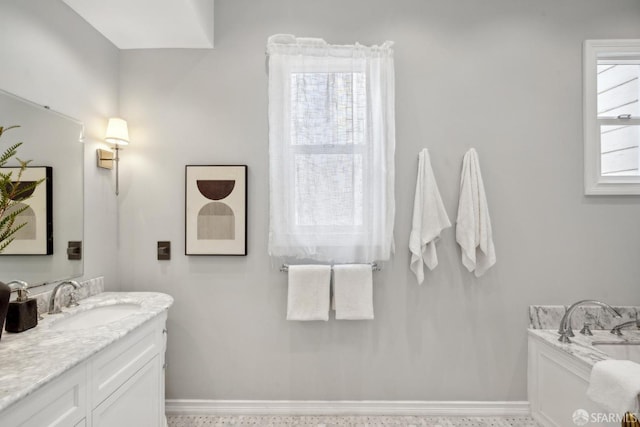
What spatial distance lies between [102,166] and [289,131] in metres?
1.16

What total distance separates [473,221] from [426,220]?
283mm

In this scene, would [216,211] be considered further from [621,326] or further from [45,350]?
[621,326]

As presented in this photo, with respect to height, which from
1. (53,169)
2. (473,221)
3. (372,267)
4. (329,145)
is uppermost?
(329,145)

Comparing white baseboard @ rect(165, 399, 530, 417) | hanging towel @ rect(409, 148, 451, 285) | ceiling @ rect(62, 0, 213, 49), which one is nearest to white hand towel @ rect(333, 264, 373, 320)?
hanging towel @ rect(409, 148, 451, 285)

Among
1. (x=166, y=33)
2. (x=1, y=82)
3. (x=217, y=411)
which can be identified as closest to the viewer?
(x=1, y=82)

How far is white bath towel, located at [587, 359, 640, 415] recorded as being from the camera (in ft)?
4.75

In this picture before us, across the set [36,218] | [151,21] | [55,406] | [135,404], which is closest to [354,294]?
[135,404]

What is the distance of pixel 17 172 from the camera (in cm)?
150

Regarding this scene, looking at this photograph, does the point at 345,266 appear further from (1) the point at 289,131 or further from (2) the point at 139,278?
(2) the point at 139,278

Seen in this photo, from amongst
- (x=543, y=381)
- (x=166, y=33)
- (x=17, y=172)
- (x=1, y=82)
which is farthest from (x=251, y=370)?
(x=166, y=33)

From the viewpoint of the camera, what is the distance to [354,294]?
2062 mm

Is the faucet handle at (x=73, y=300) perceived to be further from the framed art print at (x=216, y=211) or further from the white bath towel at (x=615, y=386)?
the white bath towel at (x=615, y=386)

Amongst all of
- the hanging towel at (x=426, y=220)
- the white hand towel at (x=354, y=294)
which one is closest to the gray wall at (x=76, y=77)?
the white hand towel at (x=354, y=294)

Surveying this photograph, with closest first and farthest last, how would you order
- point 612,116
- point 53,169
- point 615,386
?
1. point 615,386
2. point 53,169
3. point 612,116
